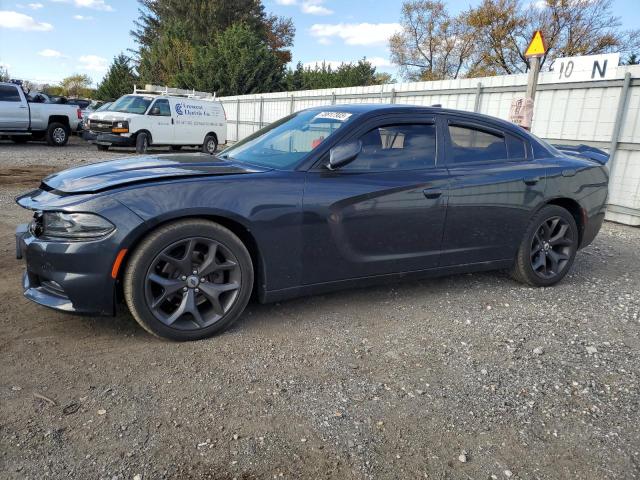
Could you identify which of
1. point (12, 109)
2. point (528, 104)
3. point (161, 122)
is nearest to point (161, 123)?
point (161, 122)

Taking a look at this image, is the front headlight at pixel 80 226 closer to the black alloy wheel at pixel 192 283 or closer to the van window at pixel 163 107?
the black alloy wheel at pixel 192 283

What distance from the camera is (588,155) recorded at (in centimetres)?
512

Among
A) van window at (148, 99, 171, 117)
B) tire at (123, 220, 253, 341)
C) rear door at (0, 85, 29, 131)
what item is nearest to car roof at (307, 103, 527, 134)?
tire at (123, 220, 253, 341)

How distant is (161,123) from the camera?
53.5 ft

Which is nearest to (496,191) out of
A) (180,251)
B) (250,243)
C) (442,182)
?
(442,182)

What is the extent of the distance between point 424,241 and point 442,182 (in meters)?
0.47

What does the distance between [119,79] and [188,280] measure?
149 feet

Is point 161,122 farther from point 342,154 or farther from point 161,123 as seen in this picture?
point 342,154

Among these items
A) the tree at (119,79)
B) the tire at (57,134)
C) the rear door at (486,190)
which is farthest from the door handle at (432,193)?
the tree at (119,79)

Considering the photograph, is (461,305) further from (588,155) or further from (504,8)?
(504,8)

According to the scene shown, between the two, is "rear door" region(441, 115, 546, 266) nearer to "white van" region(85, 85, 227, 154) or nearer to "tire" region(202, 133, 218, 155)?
"white van" region(85, 85, 227, 154)

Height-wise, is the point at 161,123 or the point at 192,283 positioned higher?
the point at 161,123

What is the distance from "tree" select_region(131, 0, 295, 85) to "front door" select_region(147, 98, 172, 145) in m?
17.8

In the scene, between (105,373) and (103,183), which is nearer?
(105,373)
